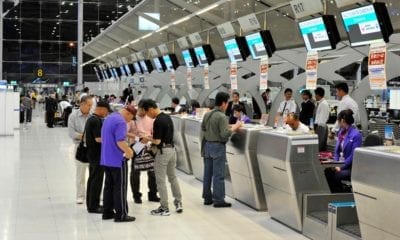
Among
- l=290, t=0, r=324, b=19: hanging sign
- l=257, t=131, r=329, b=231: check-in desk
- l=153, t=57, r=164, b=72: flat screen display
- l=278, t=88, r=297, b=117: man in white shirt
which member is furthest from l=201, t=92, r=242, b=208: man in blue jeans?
l=153, t=57, r=164, b=72: flat screen display

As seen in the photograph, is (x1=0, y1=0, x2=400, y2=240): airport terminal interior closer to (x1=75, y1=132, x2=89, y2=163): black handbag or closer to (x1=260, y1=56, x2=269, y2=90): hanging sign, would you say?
(x1=75, y1=132, x2=89, y2=163): black handbag

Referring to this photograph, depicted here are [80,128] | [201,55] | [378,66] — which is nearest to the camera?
[378,66]

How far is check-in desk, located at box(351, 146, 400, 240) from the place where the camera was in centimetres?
493

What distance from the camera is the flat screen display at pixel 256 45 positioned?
40.3 ft

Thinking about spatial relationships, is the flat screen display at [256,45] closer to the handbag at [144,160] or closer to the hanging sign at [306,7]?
the hanging sign at [306,7]

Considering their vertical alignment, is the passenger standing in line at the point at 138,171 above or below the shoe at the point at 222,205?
above

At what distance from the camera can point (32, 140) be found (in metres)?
19.6

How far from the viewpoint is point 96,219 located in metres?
7.85

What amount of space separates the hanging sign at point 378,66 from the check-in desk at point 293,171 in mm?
1103

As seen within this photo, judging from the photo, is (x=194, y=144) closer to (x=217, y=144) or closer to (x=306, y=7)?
(x=217, y=144)

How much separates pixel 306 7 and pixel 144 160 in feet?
12.5

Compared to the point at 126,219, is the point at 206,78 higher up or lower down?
higher up

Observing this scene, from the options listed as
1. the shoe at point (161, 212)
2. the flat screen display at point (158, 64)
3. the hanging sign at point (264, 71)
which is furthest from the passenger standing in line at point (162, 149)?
the flat screen display at point (158, 64)

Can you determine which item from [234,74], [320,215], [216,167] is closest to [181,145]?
[234,74]
